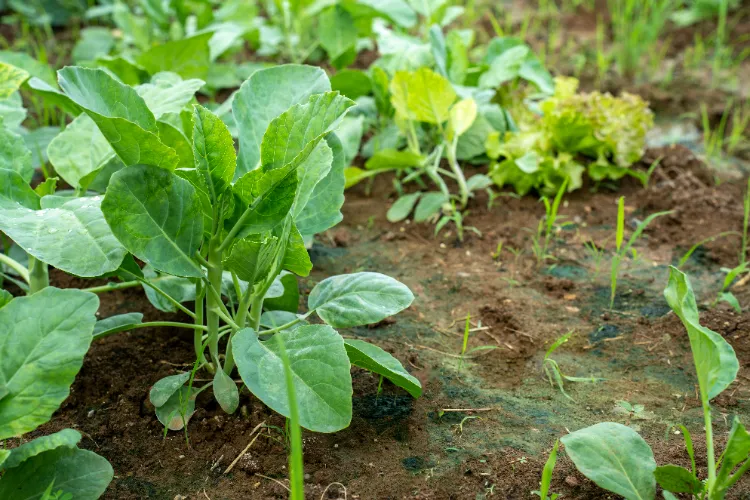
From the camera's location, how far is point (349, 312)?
1.50m

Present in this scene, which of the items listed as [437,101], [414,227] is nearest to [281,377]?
[414,227]

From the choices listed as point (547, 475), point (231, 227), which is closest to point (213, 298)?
point (231, 227)

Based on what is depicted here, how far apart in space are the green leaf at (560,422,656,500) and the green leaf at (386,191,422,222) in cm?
130

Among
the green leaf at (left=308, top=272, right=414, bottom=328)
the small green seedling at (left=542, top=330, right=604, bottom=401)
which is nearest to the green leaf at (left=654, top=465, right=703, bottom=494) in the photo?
the small green seedling at (left=542, top=330, right=604, bottom=401)

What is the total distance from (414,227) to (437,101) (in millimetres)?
434

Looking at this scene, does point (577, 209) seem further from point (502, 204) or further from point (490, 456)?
point (490, 456)

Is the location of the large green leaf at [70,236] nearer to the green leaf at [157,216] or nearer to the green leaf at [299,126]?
the green leaf at [157,216]

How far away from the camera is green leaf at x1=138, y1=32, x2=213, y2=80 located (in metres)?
2.65

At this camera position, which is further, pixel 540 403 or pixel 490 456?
pixel 540 403

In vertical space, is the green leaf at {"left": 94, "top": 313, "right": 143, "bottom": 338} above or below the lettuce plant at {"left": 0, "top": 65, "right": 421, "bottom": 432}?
below

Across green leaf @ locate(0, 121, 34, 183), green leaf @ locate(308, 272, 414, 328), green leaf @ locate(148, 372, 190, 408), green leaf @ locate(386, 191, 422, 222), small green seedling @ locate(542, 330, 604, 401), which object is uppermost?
green leaf @ locate(0, 121, 34, 183)

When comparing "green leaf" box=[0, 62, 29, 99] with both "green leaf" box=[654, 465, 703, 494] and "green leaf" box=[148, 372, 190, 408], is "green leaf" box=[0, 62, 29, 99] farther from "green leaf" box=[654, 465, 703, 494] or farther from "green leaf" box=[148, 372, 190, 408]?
"green leaf" box=[654, 465, 703, 494]

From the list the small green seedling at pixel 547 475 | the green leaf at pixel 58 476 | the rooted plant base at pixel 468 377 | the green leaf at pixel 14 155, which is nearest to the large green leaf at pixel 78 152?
the green leaf at pixel 14 155

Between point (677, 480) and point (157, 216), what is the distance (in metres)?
1.04
